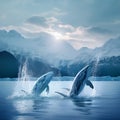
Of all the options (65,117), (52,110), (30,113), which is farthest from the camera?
(52,110)

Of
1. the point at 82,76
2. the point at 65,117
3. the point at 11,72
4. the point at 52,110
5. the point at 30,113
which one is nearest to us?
the point at 65,117

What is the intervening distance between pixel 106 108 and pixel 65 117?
6.27 m

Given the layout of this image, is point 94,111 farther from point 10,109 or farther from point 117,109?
point 10,109

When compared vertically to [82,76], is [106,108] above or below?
below

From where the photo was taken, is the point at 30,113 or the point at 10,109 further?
the point at 10,109

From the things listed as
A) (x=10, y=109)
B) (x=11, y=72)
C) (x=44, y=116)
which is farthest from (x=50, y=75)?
(x=11, y=72)

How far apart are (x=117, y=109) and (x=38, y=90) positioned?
13462mm

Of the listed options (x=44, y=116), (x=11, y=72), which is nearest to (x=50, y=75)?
(x=44, y=116)

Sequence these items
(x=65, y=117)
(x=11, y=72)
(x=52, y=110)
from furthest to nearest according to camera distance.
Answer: (x=11, y=72) → (x=52, y=110) → (x=65, y=117)

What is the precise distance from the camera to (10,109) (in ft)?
97.6

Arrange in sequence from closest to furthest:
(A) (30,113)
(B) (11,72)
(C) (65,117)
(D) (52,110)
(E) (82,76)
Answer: (C) (65,117) < (A) (30,113) < (D) (52,110) < (E) (82,76) < (B) (11,72)

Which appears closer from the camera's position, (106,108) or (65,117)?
(65,117)

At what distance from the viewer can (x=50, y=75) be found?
40.7 m

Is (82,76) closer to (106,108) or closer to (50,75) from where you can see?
(50,75)
